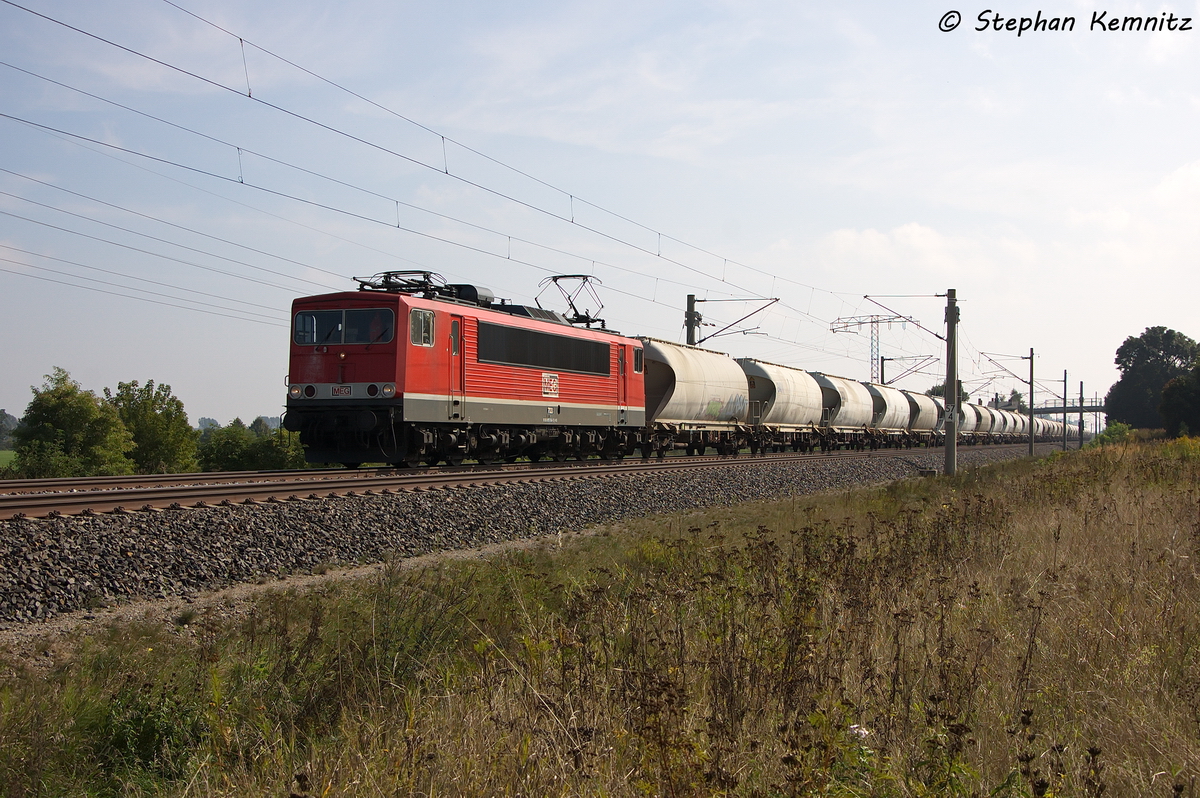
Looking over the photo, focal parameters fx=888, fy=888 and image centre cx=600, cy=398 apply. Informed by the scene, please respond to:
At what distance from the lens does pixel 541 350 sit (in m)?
21.2

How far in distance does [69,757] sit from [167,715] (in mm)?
492

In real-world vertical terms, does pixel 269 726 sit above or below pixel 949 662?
below

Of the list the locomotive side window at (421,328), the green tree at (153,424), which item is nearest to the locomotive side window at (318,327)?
the locomotive side window at (421,328)

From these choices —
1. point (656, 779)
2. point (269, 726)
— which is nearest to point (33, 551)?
point (269, 726)

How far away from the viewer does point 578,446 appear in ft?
79.0

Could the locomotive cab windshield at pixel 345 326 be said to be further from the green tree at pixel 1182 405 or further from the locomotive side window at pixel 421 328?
the green tree at pixel 1182 405

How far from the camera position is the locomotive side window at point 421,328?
17.1 meters

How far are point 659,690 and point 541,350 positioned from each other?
683 inches

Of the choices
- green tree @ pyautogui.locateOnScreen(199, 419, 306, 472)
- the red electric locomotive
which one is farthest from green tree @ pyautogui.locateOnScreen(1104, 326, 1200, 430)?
the red electric locomotive

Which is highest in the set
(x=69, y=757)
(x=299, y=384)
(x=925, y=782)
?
(x=299, y=384)

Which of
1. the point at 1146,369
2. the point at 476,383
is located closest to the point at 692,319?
the point at 476,383

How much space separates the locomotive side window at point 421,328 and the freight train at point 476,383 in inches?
0.9

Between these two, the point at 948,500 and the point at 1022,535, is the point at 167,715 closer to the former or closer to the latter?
the point at 1022,535

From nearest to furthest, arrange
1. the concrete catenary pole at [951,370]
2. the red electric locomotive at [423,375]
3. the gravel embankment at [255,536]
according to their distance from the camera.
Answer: the gravel embankment at [255,536] < the red electric locomotive at [423,375] < the concrete catenary pole at [951,370]
